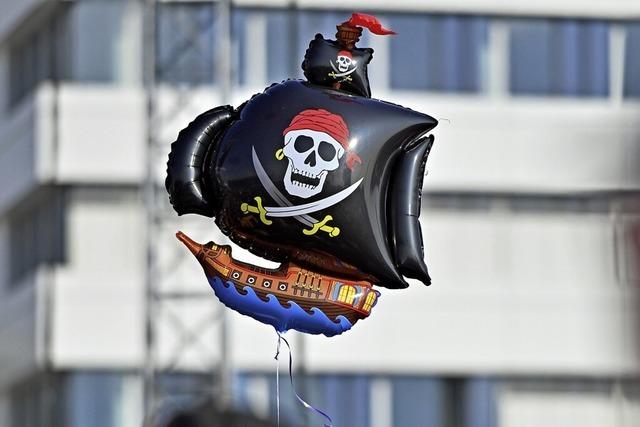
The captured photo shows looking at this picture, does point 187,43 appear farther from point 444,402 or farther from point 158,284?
point 444,402

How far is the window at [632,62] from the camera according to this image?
15797 millimetres

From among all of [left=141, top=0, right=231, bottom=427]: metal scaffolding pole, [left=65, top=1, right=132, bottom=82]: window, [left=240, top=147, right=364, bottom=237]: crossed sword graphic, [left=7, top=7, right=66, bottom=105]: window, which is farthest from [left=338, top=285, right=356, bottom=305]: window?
[left=7, top=7, right=66, bottom=105]: window

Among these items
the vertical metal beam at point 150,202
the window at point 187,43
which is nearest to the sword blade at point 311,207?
the vertical metal beam at point 150,202

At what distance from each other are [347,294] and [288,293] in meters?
0.18

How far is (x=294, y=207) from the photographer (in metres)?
6.98

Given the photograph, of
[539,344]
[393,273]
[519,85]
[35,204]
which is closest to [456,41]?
[519,85]

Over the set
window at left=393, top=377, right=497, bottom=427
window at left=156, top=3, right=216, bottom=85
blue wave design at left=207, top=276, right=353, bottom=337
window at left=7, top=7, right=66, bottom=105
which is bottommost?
window at left=393, top=377, right=497, bottom=427

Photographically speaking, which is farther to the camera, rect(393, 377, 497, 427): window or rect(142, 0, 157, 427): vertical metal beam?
rect(393, 377, 497, 427): window

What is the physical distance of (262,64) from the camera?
1591cm

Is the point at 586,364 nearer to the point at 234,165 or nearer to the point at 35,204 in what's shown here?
the point at 35,204

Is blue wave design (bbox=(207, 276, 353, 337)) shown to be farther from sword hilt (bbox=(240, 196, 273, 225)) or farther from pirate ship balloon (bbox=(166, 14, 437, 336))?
sword hilt (bbox=(240, 196, 273, 225))

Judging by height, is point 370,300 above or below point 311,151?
below

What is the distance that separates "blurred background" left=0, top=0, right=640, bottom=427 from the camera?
15648 mm

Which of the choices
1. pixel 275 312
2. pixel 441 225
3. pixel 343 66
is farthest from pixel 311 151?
pixel 441 225
